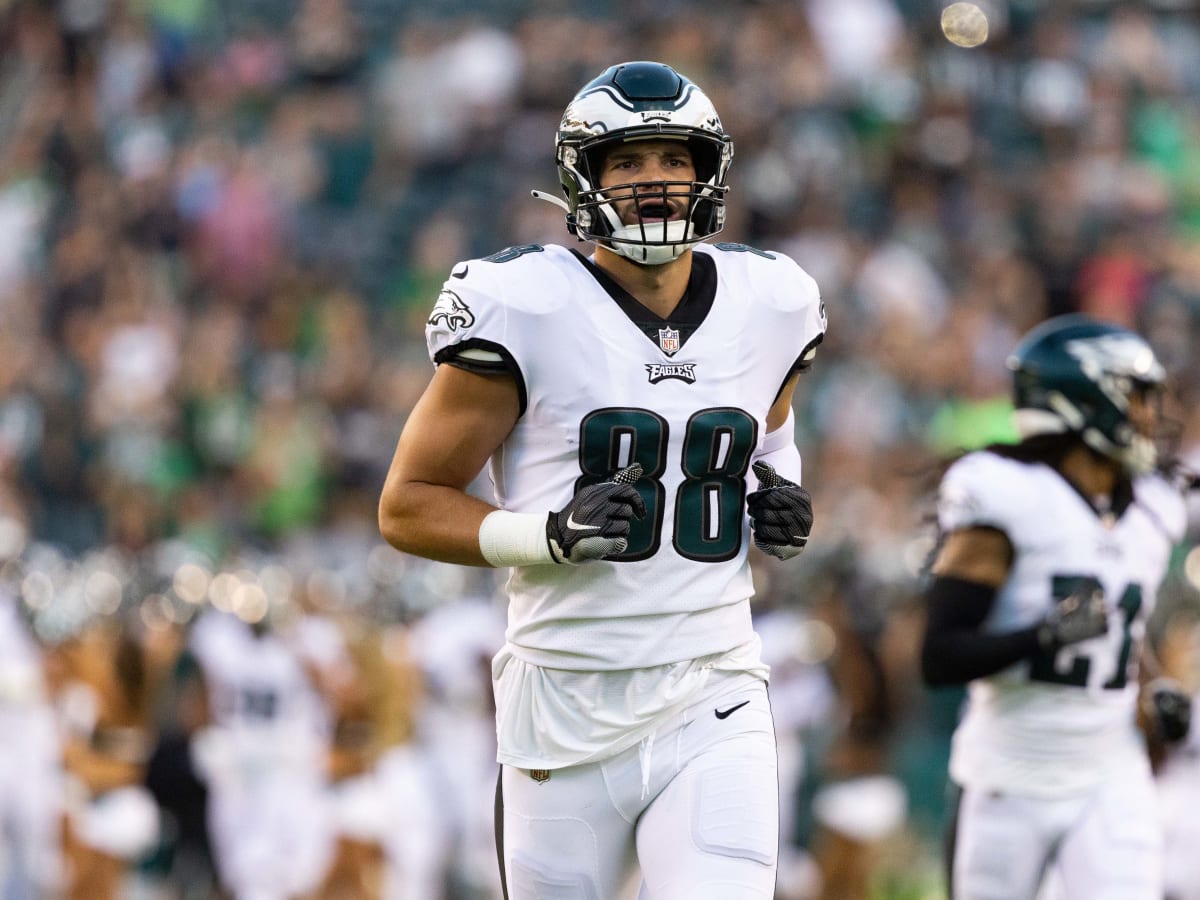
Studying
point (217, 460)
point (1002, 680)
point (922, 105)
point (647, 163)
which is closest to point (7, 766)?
point (217, 460)

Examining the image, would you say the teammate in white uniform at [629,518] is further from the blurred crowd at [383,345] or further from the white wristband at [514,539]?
the blurred crowd at [383,345]

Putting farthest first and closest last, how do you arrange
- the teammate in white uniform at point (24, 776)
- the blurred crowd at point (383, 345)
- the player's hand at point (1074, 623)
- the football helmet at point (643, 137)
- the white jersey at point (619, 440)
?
the blurred crowd at point (383, 345)
the teammate in white uniform at point (24, 776)
the player's hand at point (1074, 623)
the football helmet at point (643, 137)
the white jersey at point (619, 440)

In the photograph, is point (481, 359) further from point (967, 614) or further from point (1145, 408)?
point (1145, 408)

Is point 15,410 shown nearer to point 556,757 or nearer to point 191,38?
point 191,38

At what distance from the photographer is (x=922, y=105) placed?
13.9 meters

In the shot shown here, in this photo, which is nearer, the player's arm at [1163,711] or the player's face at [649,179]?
the player's face at [649,179]

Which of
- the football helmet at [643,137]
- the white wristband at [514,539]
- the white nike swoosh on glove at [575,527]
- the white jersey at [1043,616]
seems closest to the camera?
the white nike swoosh on glove at [575,527]

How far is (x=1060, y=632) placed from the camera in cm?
527

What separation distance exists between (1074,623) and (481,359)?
1.93 metres

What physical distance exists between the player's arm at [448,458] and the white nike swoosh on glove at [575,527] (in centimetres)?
26

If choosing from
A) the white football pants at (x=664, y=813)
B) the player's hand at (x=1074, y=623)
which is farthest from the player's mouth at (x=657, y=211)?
the player's hand at (x=1074, y=623)

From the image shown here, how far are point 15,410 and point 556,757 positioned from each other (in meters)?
8.96

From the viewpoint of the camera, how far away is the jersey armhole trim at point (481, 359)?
4.10m

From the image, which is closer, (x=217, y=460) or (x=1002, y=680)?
(x=1002, y=680)
